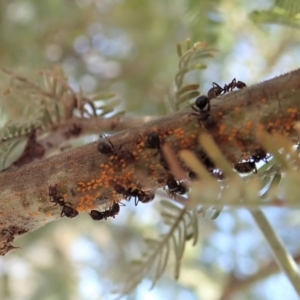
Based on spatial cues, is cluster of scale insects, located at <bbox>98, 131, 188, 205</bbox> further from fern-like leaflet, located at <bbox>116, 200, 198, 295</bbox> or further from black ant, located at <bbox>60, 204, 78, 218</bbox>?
fern-like leaflet, located at <bbox>116, 200, 198, 295</bbox>

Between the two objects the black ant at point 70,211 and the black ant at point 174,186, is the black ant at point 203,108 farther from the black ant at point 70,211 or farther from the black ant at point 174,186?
the black ant at point 70,211

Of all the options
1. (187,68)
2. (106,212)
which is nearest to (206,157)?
(106,212)

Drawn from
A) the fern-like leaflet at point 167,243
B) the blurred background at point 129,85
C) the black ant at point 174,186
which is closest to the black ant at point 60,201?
the black ant at point 174,186

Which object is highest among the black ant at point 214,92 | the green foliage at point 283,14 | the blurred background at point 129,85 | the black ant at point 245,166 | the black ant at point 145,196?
the blurred background at point 129,85

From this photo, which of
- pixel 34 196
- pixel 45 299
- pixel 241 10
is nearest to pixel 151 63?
→ pixel 241 10

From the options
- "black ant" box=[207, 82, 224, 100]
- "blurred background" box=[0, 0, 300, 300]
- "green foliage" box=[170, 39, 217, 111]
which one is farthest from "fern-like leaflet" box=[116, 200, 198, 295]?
"blurred background" box=[0, 0, 300, 300]

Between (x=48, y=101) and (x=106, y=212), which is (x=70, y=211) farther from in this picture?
(x=48, y=101)

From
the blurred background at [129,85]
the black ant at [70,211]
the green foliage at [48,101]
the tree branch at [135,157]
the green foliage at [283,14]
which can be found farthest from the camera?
the blurred background at [129,85]
